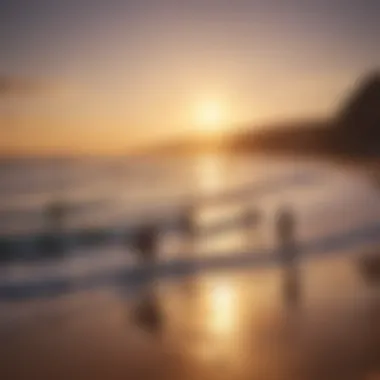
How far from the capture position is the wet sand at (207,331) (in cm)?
128

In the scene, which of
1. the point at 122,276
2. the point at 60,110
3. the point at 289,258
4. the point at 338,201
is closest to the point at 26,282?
the point at 122,276

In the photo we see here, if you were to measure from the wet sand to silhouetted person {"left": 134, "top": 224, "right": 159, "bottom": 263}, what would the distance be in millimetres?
109

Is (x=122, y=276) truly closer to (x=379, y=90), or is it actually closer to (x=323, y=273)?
(x=323, y=273)

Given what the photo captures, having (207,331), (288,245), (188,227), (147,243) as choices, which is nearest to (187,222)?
(188,227)

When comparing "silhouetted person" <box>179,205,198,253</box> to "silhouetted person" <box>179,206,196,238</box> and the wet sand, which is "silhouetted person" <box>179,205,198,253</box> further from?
the wet sand

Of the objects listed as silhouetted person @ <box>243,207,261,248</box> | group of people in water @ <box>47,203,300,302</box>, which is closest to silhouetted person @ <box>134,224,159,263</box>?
group of people in water @ <box>47,203,300,302</box>

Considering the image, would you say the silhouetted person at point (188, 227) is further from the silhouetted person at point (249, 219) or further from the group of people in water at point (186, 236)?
the silhouetted person at point (249, 219)

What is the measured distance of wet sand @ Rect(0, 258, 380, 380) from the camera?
1.28 m

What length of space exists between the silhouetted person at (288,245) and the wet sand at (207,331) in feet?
0.11

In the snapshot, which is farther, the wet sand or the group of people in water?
the group of people in water

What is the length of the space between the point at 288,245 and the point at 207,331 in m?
0.46

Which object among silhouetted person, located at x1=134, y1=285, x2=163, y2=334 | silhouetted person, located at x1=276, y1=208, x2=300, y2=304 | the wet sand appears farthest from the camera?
silhouetted person, located at x1=276, y1=208, x2=300, y2=304

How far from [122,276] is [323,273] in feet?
2.07

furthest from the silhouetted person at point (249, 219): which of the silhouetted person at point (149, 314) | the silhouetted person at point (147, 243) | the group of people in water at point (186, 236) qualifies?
the silhouetted person at point (149, 314)
